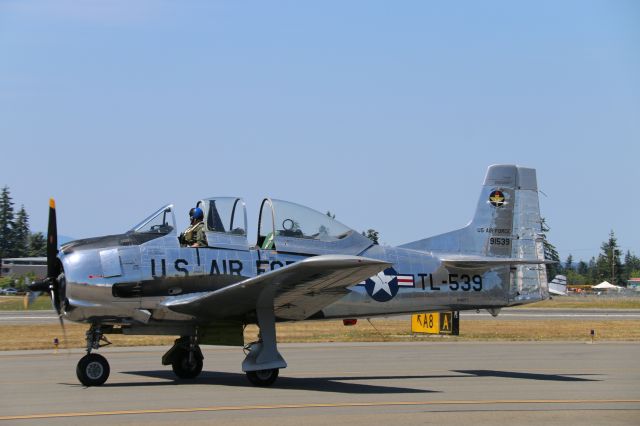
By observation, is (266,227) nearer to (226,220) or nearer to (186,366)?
(226,220)

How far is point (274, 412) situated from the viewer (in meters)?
10.5

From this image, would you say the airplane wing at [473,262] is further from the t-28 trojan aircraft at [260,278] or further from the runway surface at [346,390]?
the runway surface at [346,390]

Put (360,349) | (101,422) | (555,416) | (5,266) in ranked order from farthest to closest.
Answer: (360,349) → (5,266) → (555,416) → (101,422)

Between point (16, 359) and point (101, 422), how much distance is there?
30.2 ft

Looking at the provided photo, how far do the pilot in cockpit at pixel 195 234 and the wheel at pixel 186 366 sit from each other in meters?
1.99

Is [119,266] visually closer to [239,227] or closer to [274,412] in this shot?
[239,227]

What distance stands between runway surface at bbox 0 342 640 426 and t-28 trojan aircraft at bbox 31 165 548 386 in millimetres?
926

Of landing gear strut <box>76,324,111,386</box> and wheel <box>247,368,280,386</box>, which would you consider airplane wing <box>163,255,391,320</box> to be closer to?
wheel <box>247,368,280,386</box>

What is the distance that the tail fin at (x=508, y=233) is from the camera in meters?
16.0

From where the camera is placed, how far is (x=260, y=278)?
12.1 m

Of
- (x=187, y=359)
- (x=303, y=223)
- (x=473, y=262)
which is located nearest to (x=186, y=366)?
(x=187, y=359)

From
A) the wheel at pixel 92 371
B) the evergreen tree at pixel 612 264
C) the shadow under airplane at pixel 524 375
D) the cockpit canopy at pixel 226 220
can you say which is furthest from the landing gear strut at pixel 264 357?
the evergreen tree at pixel 612 264

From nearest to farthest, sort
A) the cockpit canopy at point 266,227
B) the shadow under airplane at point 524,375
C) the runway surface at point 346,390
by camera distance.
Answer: the runway surface at point 346,390
the cockpit canopy at point 266,227
the shadow under airplane at point 524,375

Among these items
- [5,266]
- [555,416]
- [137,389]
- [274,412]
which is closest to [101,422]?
[274,412]
